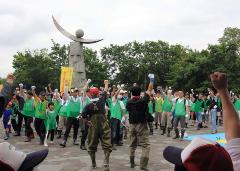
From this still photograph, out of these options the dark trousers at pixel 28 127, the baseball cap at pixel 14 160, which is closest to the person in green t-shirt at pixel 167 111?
the dark trousers at pixel 28 127

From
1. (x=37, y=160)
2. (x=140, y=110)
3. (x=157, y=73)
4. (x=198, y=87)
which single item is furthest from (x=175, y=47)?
(x=37, y=160)

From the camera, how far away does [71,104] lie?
499 inches

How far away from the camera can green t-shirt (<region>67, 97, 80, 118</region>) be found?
1242 centimetres

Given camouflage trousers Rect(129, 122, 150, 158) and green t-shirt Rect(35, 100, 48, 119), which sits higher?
green t-shirt Rect(35, 100, 48, 119)

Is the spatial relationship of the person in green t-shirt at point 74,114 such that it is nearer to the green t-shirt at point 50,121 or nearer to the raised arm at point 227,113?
the green t-shirt at point 50,121

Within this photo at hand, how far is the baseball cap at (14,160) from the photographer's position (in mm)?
1904

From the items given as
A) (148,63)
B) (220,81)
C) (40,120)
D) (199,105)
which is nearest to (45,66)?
(148,63)

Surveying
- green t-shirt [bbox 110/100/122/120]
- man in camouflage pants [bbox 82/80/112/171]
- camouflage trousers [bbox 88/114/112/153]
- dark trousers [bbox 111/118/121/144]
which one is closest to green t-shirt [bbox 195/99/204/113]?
dark trousers [bbox 111/118/121/144]

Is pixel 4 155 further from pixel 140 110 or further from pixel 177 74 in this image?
pixel 177 74

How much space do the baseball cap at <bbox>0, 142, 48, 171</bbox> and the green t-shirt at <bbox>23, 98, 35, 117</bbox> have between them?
1174 centimetres

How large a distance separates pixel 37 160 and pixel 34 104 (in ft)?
38.7

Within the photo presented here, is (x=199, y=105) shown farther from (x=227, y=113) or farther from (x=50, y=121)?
(x=227, y=113)

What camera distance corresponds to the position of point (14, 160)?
6.44ft

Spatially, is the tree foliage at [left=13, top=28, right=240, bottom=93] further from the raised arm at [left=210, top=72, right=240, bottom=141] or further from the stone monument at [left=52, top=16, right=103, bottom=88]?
the raised arm at [left=210, top=72, right=240, bottom=141]
